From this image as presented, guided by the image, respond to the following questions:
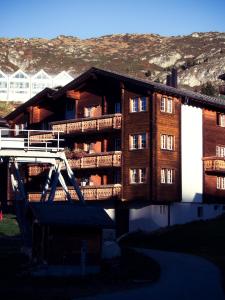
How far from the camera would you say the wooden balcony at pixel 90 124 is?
54.0 m

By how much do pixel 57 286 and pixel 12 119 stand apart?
1698 inches

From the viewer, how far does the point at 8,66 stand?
19412 centimetres

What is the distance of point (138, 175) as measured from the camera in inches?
2074

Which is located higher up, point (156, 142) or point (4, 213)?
point (156, 142)

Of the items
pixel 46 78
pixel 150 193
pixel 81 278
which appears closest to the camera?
pixel 81 278

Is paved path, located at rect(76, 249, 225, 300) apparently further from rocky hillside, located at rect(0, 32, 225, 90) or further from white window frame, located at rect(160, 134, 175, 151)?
rocky hillside, located at rect(0, 32, 225, 90)

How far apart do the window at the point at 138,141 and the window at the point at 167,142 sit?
4.97 ft

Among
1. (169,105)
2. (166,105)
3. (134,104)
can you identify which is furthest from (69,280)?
(169,105)

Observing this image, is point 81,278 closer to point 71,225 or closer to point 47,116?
point 71,225

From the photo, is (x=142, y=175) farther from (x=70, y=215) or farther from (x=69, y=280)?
(x=69, y=280)

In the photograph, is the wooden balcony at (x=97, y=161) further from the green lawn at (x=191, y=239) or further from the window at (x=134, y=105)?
the green lawn at (x=191, y=239)

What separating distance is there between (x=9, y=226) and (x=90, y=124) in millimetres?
11486

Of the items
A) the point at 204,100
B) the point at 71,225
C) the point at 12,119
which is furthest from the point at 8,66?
the point at 71,225

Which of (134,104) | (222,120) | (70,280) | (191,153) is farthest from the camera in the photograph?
(222,120)
